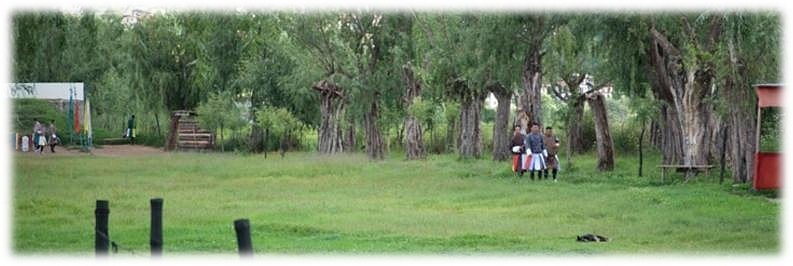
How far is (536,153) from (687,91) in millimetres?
3344

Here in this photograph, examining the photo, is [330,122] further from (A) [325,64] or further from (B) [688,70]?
(B) [688,70]

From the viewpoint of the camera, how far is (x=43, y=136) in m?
43.6

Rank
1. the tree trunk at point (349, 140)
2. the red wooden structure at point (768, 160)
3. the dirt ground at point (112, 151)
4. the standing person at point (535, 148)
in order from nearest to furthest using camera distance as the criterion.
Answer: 1. the red wooden structure at point (768, 160)
2. the standing person at point (535, 148)
3. the dirt ground at point (112, 151)
4. the tree trunk at point (349, 140)

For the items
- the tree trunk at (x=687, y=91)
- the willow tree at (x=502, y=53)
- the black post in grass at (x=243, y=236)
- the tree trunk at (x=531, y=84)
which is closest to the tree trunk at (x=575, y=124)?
the tree trunk at (x=531, y=84)

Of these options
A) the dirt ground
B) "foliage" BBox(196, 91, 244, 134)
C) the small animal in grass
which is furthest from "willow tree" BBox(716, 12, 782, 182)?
"foliage" BBox(196, 91, 244, 134)

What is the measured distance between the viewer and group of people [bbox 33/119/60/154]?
142ft

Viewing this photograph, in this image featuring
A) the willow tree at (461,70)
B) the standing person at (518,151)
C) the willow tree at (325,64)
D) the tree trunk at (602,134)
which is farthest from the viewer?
the willow tree at (325,64)

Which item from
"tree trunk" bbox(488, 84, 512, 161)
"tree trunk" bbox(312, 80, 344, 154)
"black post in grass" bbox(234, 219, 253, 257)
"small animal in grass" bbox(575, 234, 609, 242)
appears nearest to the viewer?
"black post in grass" bbox(234, 219, 253, 257)

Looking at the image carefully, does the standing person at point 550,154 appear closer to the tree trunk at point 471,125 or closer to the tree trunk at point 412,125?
the tree trunk at point 471,125

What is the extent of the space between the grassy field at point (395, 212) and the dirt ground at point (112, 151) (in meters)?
9.51

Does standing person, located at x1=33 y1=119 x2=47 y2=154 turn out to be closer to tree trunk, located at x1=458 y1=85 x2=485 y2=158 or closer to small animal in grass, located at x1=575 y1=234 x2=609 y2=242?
tree trunk, located at x1=458 y1=85 x2=485 y2=158

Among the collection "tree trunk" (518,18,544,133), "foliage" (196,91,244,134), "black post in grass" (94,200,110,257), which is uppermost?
"tree trunk" (518,18,544,133)

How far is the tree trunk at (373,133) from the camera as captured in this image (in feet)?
148

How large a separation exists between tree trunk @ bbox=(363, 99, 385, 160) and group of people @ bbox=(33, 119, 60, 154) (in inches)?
366
